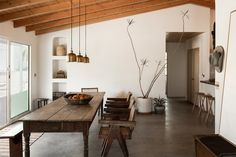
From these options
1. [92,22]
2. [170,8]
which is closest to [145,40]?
[170,8]

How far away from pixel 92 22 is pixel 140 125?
3.66 metres

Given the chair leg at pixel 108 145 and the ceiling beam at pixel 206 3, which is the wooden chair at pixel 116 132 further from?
the ceiling beam at pixel 206 3

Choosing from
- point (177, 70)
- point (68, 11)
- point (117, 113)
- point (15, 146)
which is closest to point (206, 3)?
point (68, 11)

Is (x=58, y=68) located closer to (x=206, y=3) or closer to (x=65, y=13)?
(x=65, y=13)

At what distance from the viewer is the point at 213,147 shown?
3.35m

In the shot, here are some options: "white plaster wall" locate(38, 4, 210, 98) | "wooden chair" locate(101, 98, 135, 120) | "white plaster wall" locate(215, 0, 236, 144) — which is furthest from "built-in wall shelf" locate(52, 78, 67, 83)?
"white plaster wall" locate(215, 0, 236, 144)

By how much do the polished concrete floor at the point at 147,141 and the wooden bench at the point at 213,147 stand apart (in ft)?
1.79

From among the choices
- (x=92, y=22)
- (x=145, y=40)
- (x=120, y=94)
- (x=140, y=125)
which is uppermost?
(x=92, y=22)

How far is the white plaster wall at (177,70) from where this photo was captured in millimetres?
11641

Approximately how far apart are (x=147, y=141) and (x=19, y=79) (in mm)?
4108

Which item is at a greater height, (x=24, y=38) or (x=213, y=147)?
(x=24, y=38)

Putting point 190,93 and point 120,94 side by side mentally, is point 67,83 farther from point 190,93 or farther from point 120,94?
A: point 190,93

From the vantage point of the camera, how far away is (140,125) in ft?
20.3

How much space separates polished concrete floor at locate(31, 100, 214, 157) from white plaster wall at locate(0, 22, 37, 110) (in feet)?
8.50
